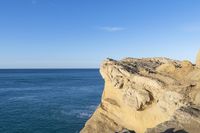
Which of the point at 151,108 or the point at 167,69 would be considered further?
the point at 167,69

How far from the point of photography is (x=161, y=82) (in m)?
27.7

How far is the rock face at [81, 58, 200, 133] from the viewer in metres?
22.5

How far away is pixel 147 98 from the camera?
27922 mm

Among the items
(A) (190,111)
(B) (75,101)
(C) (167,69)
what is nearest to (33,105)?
(B) (75,101)

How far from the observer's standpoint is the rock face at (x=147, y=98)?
22.5m

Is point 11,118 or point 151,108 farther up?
point 151,108

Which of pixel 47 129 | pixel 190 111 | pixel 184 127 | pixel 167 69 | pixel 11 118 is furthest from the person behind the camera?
pixel 11 118

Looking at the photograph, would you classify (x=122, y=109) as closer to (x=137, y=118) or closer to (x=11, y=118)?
(x=137, y=118)

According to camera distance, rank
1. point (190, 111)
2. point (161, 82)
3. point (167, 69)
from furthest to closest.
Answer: point (167, 69) < point (161, 82) < point (190, 111)

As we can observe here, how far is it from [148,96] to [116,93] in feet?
16.8

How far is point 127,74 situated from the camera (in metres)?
30.5

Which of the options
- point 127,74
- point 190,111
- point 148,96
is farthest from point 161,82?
point 190,111

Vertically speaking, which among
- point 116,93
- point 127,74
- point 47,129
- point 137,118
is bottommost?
point 47,129

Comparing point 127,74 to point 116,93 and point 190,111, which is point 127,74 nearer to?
point 116,93
